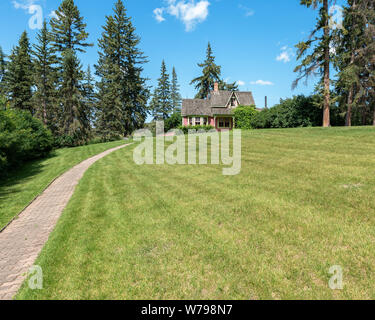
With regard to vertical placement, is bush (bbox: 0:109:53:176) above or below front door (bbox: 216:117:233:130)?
below

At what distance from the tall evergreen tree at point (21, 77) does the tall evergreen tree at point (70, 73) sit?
867cm

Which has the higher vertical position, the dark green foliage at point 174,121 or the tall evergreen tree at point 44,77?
the tall evergreen tree at point 44,77

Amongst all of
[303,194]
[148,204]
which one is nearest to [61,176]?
[148,204]

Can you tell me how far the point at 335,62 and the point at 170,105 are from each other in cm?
4766

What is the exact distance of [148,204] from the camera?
647cm

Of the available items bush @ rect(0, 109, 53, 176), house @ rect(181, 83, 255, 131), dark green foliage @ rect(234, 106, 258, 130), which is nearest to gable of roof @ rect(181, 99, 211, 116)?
house @ rect(181, 83, 255, 131)

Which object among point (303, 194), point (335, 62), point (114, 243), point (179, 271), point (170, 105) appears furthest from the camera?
point (170, 105)

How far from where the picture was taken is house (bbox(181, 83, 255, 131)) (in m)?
37.6

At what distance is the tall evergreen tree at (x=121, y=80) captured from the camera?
3872 centimetres

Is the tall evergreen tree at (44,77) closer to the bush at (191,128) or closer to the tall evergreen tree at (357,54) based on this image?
the bush at (191,128)

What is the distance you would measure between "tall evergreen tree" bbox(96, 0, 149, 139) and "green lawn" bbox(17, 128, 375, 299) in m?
33.7

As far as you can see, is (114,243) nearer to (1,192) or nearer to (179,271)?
(179,271)

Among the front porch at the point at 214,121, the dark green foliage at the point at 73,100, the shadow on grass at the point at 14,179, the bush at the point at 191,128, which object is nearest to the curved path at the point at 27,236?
the shadow on grass at the point at 14,179

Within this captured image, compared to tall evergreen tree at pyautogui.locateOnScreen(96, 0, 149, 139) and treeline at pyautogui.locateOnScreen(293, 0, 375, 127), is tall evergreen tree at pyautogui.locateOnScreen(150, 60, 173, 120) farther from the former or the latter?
treeline at pyautogui.locateOnScreen(293, 0, 375, 127)
